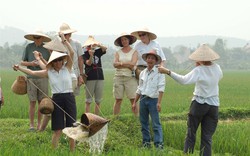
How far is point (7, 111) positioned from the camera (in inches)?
364

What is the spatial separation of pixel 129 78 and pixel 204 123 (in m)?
2.22

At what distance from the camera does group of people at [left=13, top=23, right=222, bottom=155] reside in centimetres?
488

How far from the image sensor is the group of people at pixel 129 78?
488 centimetres

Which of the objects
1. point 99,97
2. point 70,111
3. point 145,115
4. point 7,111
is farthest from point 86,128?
point 7,111

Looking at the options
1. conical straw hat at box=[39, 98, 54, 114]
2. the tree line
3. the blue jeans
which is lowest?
Answer: the tree line

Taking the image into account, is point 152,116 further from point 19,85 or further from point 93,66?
point 19,85

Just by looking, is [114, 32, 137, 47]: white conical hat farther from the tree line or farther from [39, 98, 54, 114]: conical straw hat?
the tree line

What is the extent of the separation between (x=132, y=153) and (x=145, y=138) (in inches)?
76.9

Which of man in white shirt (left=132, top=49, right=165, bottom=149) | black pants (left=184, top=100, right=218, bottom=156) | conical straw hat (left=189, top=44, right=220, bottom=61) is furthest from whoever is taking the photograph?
man in white shirt (left=132, top=49, right=165, bottom=149)

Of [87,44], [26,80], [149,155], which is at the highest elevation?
[87,44]

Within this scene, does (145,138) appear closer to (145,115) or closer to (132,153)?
(145,115)

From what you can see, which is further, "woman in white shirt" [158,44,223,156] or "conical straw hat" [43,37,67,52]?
"conical straw hat" [43,37,67,52]

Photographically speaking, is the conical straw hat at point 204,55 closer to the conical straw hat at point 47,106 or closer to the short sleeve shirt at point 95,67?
the conical straw hat at point 47,106

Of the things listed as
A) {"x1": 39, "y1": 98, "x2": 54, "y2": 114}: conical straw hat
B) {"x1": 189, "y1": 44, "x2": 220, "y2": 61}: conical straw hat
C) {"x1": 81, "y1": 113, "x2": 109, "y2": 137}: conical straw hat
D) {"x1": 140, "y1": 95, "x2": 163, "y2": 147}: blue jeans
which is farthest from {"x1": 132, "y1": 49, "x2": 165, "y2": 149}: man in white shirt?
{"x1": 39, "y1": 98, "x2": 54, "y2": 114}: conical straw hat
